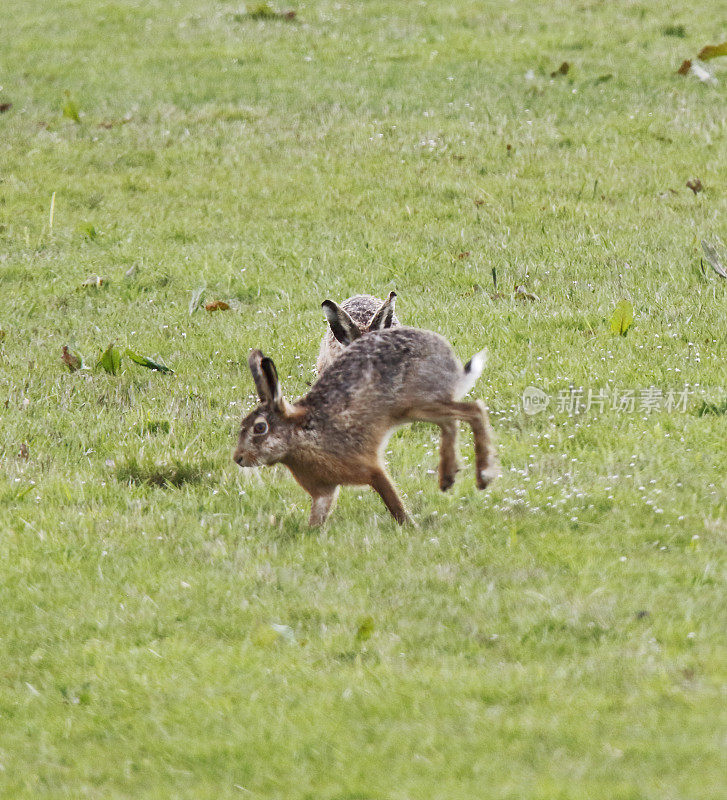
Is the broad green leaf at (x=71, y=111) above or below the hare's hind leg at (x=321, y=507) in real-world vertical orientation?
above

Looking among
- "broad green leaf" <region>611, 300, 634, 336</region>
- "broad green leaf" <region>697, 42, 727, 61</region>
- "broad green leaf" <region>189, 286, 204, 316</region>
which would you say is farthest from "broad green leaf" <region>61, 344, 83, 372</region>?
"broad green leaf" <region>697, 42, 727, 61</region>

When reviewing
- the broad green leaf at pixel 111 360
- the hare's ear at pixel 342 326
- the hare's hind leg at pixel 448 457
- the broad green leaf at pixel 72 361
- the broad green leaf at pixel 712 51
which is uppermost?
the broad green leaf at pixel 712 51

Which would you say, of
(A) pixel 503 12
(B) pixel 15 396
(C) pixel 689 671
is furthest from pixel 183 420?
Answer: (A) pixel 503 12

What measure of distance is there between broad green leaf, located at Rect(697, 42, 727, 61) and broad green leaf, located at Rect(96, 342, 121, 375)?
12648 mm

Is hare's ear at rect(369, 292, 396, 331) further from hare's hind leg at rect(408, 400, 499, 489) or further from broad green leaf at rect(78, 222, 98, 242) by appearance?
broad green leaf at rect(78, 222, 98, 242)

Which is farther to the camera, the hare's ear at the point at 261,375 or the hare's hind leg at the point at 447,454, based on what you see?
the hare's hind leg at the point at 447,454

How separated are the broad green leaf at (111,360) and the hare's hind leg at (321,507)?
3.74 metres

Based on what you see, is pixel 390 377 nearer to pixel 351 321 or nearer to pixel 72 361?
pixel 351 321

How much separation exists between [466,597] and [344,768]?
64.9 inches

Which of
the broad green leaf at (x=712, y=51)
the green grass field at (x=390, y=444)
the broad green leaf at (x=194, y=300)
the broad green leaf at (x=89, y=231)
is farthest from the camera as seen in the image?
the broad green leaf at (x=712, y=51)

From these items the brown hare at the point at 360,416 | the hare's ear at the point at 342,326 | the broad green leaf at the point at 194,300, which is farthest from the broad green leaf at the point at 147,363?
the brown hare at the point at 360,416

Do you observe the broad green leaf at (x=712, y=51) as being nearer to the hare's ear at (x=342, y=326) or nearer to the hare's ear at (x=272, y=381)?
the hare's ear at (x=342, y=326)

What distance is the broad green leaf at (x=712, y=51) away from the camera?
63.4 ft

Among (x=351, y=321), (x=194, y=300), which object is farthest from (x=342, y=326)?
(x=194, y=300)
